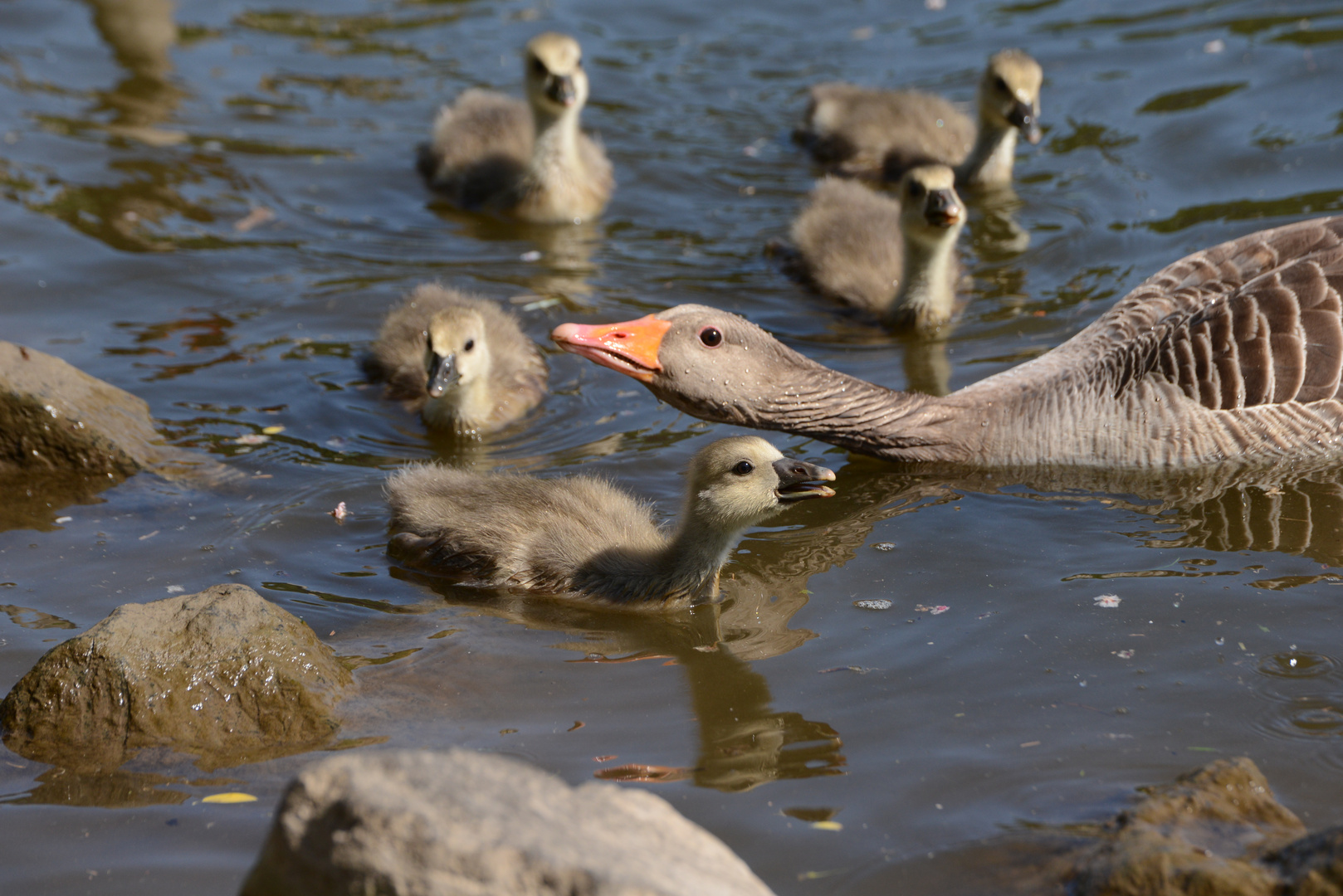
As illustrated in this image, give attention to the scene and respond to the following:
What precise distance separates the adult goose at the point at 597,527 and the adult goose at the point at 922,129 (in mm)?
5683

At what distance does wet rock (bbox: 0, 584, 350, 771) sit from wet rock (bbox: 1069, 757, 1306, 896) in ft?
8.41

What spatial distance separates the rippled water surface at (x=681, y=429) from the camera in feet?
14.2

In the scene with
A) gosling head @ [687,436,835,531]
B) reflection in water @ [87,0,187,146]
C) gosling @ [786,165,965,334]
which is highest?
reflection in water @ [87,0,187,146]

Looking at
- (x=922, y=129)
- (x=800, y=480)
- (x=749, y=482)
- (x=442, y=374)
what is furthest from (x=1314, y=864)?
(x=922, y=129)

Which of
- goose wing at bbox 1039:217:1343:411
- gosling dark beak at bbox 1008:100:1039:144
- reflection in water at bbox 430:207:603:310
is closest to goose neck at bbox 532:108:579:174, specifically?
reflection in water at bbox 430:207:603:310

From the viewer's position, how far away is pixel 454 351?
7.15 m

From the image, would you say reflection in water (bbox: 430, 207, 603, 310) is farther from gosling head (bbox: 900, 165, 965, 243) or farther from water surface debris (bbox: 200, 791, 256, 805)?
water surface debris (bbox: 200, 791, 256, 805)

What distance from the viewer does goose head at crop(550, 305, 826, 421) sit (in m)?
5.86

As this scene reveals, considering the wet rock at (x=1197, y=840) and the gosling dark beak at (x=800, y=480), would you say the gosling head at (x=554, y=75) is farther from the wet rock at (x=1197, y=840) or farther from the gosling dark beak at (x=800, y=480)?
the wet rock at (x=1197, y=840)

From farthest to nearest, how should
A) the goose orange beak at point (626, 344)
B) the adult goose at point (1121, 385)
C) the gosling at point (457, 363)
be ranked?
the gosling at point (457, 363), the adult goose at point (1121, 385), the goose orange beak at point (626, 344)

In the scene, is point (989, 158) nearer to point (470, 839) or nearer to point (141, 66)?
point (141, 66)

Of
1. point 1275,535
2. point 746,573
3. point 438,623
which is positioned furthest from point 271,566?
point 1275,535

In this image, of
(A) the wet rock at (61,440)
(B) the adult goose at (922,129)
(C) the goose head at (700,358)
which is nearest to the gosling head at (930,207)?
(B) the adult goose at (922,129)

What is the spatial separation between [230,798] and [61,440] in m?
3.12
